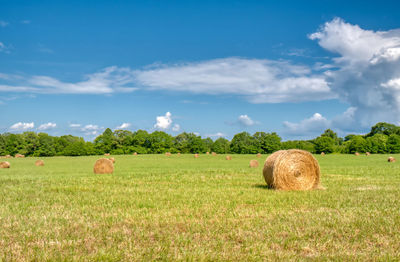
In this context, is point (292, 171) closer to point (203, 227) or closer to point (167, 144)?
point (203, 227)

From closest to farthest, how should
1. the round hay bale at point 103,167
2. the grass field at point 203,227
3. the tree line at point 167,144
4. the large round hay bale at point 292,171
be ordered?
the grass field at point 203,227 → the large round hay bale at point 292,171 → the round hay bale at point 103,167 → the tree line at point 167,144

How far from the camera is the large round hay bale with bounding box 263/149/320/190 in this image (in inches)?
593

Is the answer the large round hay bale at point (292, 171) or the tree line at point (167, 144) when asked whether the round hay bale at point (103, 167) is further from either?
the tree line at point (167, 144)

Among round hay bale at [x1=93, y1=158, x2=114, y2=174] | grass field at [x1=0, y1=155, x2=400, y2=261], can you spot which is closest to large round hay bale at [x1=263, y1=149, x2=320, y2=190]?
grass field at [x1=0, y1=155, x2=400, y2=261]

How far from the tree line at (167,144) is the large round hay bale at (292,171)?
263ft

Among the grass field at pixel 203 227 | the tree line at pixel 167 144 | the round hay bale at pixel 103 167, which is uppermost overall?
the tree line at pixel 167 144

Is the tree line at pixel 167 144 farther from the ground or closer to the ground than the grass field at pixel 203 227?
farther from the ground

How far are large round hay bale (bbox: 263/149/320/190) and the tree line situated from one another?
80.1m

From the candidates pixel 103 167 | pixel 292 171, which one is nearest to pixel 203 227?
pixel 292 171

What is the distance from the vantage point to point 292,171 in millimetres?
15102

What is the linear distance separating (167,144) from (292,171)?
85.0 meters

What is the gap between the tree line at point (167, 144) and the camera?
91750 mm

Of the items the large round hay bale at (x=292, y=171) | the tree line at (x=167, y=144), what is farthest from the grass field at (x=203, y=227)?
the tree line at (x=167, y=144)

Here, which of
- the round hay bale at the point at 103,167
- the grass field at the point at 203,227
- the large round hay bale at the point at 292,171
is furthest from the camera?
the round hay bale at the point at 103,167
